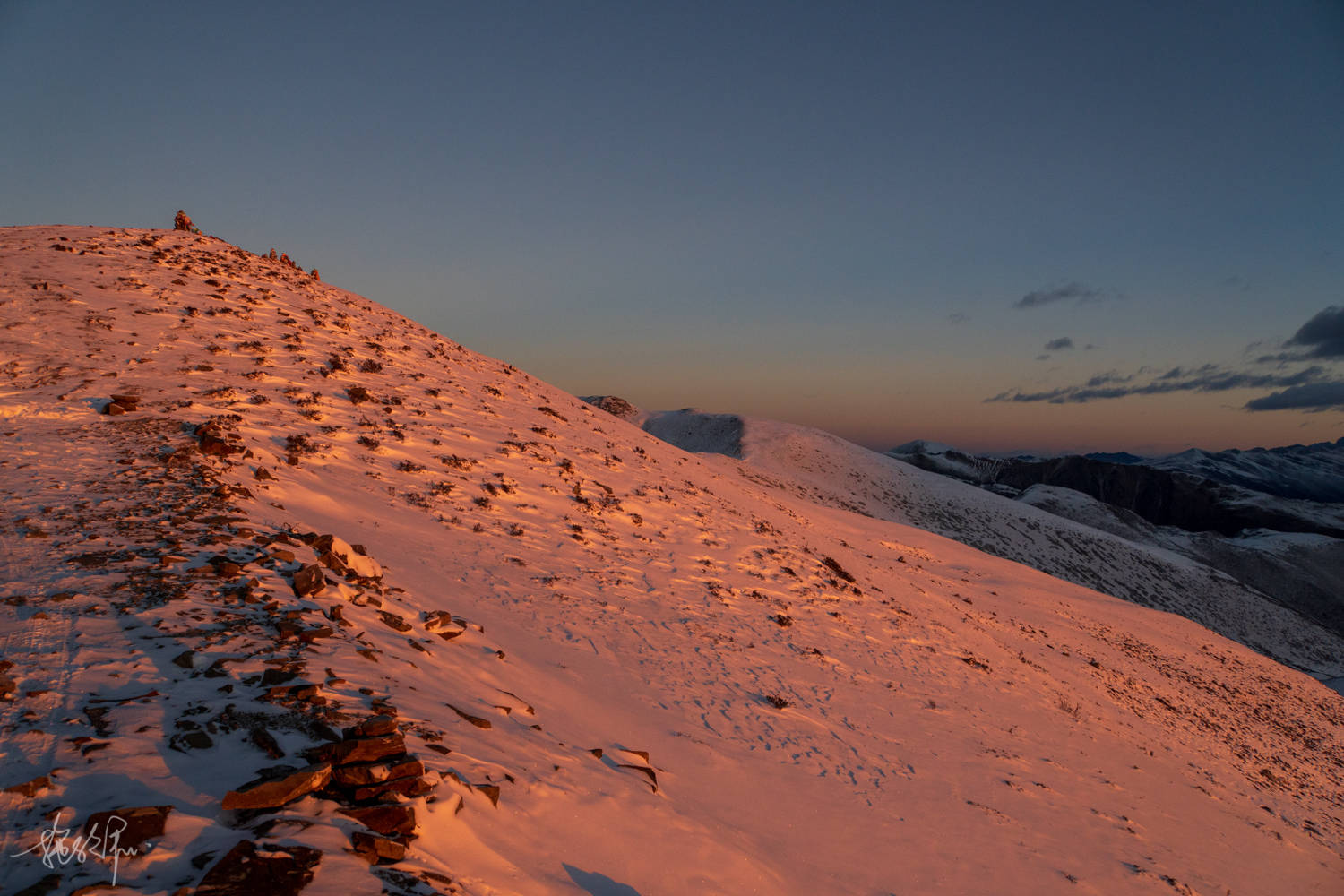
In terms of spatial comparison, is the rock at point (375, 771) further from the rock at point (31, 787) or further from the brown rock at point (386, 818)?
the rock at point (31, 787)

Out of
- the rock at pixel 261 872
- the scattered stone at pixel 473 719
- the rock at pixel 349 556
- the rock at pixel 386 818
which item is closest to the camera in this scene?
the rock at pixel 261 872

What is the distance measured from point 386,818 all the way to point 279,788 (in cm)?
65

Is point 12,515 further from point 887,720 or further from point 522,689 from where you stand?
point 887,720

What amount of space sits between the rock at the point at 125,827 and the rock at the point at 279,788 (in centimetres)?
33

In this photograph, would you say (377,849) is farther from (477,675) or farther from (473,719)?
(477,675)

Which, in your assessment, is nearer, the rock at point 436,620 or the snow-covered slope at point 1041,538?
the rock at point 436,620

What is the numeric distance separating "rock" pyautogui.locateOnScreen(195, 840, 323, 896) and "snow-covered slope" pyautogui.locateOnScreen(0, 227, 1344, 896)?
2 centimetres

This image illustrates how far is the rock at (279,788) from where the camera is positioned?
11.5 feet

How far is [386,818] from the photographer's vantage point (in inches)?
147

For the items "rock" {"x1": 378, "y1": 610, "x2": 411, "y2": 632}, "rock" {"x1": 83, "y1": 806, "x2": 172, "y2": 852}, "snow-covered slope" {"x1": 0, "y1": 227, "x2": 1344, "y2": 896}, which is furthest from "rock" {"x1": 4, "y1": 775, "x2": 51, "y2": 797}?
"rock" {"x1": 378, "y1": 610, "x2": 411, "y2": 632}

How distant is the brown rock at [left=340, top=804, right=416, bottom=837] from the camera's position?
368cm

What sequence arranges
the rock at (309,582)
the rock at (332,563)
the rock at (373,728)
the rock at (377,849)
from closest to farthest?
the rock at (377,849)
the rock at (373,728)
the rock at (309,582)
the rock at (332,563)

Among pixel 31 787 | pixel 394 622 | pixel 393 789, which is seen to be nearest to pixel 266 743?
pixel 393 789

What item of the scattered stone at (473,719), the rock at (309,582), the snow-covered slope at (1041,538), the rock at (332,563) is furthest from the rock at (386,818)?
the snow-covered slope at (1041,538)
